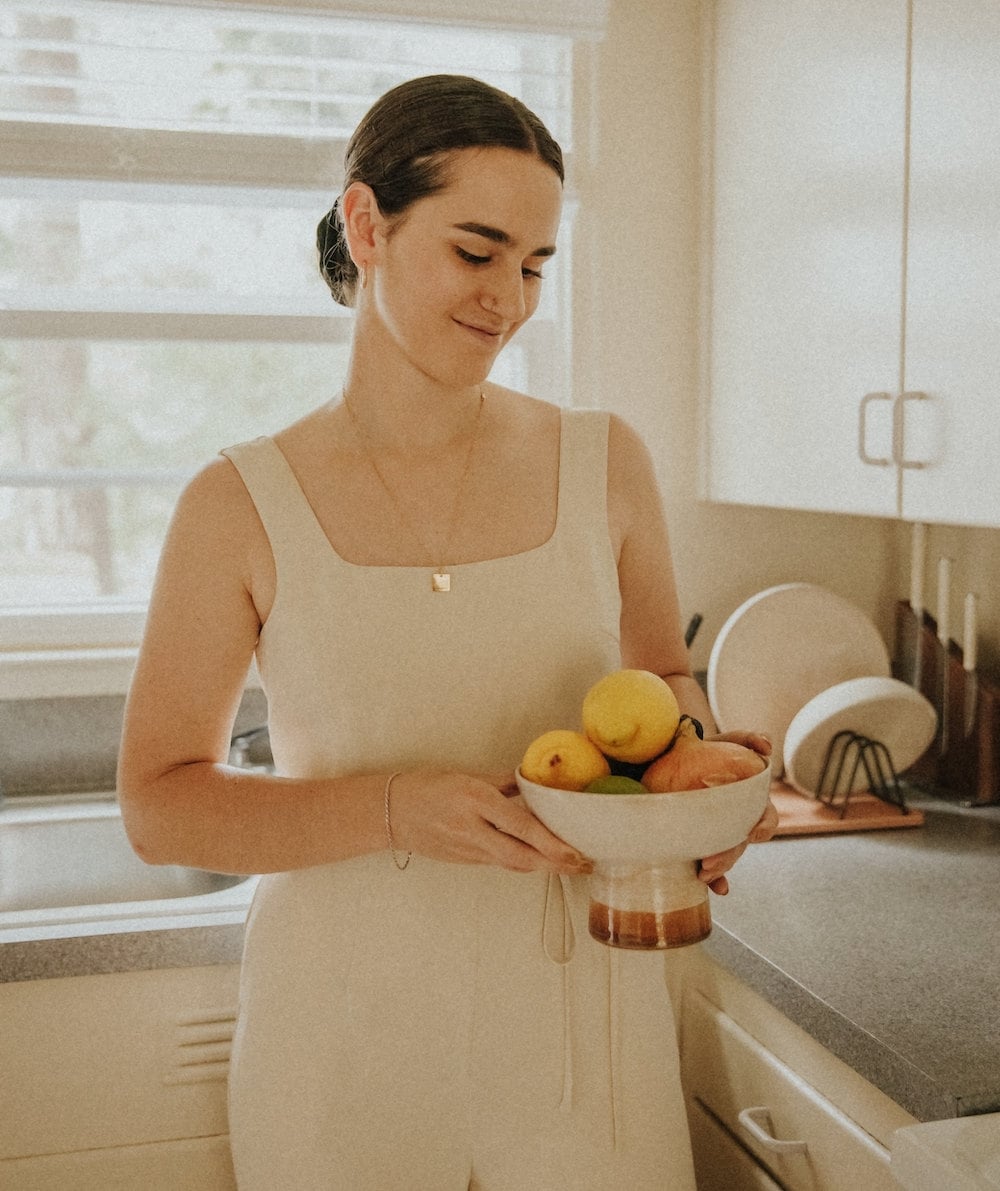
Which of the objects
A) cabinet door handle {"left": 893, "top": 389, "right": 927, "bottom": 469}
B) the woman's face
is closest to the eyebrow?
the woman's face

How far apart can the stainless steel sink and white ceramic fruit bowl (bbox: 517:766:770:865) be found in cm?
103

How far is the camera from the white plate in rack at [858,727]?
1.87 metres

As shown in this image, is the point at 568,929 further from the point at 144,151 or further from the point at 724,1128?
the point at 144,151

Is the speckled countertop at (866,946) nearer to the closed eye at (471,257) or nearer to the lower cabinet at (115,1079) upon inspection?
the lower cabinet at (115,1079)

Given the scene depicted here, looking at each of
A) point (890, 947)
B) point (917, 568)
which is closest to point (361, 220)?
point (890, 947)

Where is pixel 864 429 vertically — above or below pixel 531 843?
above

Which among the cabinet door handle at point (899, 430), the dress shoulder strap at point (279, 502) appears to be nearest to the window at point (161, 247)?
the cabinet door handle at point (899, 430)

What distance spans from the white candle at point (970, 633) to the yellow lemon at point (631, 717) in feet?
3.50

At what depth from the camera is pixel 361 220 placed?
3.83ft

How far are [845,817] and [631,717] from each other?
0.93m

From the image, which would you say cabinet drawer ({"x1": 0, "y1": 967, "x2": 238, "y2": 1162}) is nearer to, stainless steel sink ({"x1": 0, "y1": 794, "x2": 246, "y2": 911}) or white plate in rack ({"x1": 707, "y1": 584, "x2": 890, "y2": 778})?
stainless steel sink ({"x1": 0, "y1": 794, "x2": 246, "y2": 911})

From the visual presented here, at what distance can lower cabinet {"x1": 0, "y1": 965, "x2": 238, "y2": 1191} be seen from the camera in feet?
4.91

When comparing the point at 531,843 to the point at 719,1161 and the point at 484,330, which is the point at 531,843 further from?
the point at 719,1161

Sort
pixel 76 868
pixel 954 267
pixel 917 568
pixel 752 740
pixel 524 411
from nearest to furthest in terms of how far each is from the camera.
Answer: pixel 752 740, pixel 524 411, pixel 954 267, pixel 76 868, pixel 917 568
